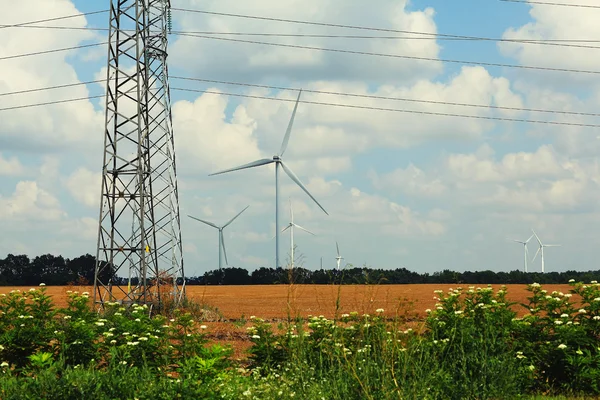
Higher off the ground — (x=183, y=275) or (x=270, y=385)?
(x=183, y=275)

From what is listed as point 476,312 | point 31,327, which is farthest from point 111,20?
point 476,312

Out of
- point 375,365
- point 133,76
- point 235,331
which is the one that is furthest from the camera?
point 133,76

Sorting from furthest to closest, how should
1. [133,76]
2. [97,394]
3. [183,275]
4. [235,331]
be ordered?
1. [183,275]
2. [133,76]
3. [235,331]
4. [97,394]

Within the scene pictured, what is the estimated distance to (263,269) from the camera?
60.0m

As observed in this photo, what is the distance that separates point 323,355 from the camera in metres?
10.9

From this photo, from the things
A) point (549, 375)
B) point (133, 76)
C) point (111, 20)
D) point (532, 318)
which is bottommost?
point (549, 375)

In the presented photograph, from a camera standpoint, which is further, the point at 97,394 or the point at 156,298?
the point at 156,298

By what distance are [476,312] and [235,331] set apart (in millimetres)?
8570

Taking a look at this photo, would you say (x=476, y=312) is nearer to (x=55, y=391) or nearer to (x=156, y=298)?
(x=55, y=391)

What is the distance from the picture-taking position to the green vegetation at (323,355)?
27.2 ft

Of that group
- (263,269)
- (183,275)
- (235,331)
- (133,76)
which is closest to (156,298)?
(183,275)

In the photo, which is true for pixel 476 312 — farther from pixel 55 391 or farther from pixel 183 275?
pixel 183 275

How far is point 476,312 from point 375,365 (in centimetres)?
397

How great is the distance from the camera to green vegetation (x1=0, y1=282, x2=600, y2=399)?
8.30 m
